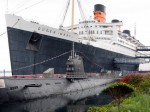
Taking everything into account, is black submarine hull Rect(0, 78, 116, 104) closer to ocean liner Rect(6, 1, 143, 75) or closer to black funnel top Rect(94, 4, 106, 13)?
ocean liner Rect(6, 1, 143, 75)

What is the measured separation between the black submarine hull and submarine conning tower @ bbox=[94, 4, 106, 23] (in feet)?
108

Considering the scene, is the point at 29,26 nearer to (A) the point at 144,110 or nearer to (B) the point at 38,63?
(B) the point at 38,63

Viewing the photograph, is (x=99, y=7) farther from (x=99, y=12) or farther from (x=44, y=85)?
(x=44, y=85)

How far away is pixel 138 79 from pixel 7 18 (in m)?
18.9

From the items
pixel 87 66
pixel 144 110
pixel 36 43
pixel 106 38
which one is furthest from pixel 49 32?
pixel 144 110

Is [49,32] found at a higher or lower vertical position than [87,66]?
higher

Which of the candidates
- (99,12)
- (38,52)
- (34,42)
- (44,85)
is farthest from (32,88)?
(99,12)

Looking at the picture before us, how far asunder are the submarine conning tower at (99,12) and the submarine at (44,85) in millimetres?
26289

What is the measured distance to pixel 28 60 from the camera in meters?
40.7

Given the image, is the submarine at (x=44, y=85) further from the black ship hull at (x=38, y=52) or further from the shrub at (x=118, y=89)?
the shrub at (x=118, y=89)

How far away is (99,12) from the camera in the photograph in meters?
71.8

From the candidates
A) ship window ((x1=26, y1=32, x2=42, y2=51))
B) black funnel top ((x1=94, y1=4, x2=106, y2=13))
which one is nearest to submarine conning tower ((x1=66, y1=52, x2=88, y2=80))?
ship window ((x1=26, y1=32, x2=42, y2=51))

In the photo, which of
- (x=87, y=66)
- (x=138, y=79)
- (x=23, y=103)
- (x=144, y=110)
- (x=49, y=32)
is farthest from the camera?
(x=87, y=66)

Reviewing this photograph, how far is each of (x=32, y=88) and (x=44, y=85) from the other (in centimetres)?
245
